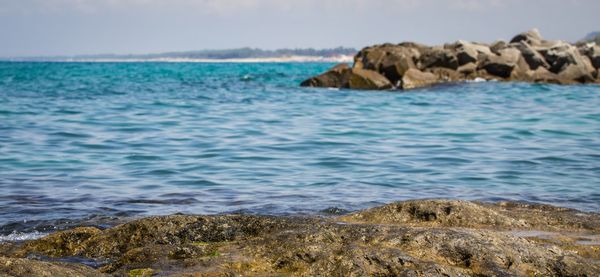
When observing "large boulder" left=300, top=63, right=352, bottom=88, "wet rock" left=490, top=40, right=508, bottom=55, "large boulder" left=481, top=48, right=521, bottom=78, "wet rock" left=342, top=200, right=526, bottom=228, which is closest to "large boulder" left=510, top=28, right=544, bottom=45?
"wet rock" left=490, top=40, right=508, bottom=55

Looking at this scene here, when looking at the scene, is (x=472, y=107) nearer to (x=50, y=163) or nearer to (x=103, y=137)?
(x=103, y=137)

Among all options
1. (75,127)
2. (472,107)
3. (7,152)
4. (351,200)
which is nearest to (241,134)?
(75,127)

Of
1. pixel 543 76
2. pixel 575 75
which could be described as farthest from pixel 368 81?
pixel 575 75

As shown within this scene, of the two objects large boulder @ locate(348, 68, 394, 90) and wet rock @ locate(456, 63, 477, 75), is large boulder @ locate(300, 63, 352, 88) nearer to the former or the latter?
Answer: large boulder @ locate(348, 68, 394, 90)

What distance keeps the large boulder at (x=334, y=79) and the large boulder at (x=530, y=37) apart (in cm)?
1569

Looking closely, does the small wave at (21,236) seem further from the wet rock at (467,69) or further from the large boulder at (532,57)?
the large boulder at (532,57)

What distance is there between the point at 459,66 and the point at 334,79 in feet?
28.0

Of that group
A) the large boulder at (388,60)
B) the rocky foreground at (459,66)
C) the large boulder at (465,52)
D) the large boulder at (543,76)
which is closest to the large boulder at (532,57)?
the rocky foreground at (459,66)

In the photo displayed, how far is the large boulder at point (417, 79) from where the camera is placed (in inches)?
1592

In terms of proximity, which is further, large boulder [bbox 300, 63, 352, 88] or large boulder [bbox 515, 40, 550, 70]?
large boulder [bbox 515, 40, 550, 70]

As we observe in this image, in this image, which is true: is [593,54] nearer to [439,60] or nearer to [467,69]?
[467,69]

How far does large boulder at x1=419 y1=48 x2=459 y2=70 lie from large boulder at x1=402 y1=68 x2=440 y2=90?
2.23m

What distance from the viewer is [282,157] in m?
15.8

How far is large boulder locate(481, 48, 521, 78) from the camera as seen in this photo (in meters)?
45.4
